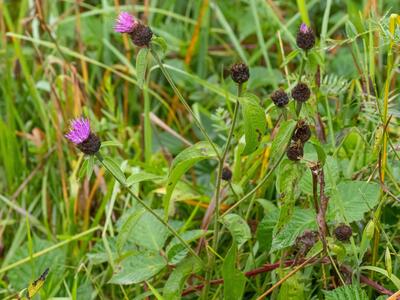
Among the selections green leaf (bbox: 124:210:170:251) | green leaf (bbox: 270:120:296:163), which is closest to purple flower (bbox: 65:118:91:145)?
green leaf (bbox: 270:120:296:163)

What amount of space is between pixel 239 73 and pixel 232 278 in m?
0.35

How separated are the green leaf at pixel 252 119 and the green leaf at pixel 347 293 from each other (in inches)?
10.4

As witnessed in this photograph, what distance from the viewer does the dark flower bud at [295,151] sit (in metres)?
1.23

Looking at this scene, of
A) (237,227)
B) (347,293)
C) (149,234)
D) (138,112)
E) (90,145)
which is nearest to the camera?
(90,145)

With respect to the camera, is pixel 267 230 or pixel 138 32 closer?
pixel 138 32

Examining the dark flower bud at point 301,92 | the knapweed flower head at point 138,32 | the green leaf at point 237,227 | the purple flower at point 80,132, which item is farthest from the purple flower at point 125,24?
the green leaf at point 237,227

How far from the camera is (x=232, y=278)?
1.38 metres

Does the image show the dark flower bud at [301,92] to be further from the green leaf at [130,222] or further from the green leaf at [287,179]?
the green leaf at [130,222]

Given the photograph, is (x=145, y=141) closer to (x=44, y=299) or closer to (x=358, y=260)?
(x=44, y=299)

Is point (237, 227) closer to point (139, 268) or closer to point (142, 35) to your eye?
point (139, 268)

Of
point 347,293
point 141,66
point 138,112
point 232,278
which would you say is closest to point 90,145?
point 141,66

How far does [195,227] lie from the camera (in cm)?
177

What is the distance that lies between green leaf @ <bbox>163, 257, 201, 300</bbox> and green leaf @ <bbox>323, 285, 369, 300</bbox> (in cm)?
23

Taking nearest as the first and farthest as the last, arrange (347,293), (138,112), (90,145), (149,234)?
(90,145) → (347,293) → (149,234) → (138,112)
